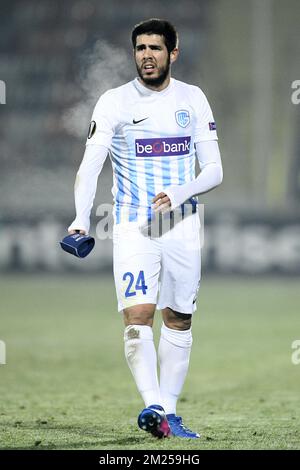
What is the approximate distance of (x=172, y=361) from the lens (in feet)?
18.2

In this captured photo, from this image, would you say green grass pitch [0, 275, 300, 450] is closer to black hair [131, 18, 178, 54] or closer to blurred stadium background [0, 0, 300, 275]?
blurred stadium background [0, 0, 300, 275]

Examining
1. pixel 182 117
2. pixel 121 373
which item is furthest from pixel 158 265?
pixel 121 373

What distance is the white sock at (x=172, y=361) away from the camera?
218 inches

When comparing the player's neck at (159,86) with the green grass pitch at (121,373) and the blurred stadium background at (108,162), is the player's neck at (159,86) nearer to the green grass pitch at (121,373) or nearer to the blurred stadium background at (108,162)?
the green grass pitch at (121,373)

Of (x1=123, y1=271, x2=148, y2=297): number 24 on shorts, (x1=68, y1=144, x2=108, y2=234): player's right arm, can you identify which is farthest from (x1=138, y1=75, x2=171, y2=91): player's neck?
(x1=123, y1=271, x2=148, y2=297): number 24 on shorts

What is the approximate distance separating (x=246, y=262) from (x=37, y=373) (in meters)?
9.26

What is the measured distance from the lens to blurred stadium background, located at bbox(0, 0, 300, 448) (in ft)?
49.4

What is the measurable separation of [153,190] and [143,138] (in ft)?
0.86

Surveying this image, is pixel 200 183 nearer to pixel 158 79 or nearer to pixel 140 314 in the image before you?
pixel 158 79

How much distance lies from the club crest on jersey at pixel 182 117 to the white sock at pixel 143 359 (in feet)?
3.34

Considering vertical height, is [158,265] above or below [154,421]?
above

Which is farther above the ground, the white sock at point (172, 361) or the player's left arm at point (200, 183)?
the player's left arm at point (200, 183)

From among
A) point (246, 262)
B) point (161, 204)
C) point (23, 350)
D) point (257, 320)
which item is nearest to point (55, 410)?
point (161, 204)

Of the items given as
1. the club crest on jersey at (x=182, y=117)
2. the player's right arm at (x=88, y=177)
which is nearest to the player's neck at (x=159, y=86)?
the club crest on jersey at (x=182, y=117)
